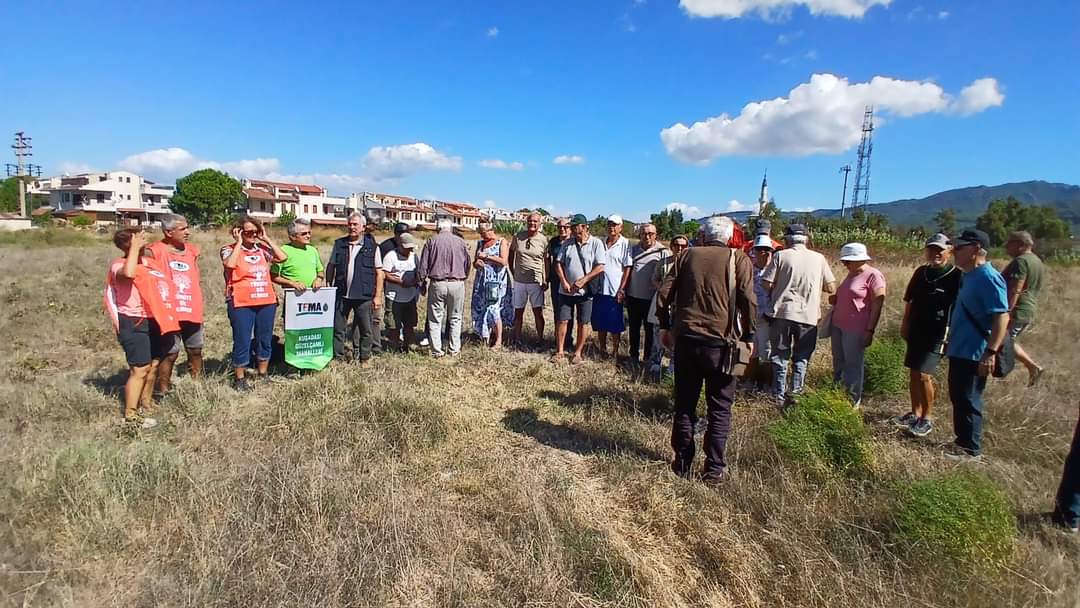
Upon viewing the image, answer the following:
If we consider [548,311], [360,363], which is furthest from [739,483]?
[548,311]

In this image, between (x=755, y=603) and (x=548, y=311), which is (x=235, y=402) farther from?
(x=548, y=311)

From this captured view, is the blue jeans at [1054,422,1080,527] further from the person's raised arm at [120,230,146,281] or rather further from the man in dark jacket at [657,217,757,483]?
the person's raised arm at [120,230,146,281]

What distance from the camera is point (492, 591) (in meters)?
2.49

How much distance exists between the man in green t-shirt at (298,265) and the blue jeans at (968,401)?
5.83m

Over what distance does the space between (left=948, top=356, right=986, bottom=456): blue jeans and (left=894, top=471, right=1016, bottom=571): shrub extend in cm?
132

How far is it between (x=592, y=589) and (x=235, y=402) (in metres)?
3.74

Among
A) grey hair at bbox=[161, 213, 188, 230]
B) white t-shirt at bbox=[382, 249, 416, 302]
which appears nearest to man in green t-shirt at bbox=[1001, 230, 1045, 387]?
white t-shirt at bbox=[382, 249, 416, 302]

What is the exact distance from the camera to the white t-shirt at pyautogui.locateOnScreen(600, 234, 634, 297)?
6.21 meters

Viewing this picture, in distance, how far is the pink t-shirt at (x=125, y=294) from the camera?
4.16 metres

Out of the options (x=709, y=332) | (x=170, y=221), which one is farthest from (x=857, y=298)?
(x=170, y=221)

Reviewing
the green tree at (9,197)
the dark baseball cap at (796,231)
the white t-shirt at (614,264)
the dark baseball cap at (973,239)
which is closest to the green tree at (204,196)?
the green tree at (9,197)

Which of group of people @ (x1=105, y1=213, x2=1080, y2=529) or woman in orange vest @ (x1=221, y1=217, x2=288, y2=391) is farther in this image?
woman in orange vest @ (x1=221, y1=217, x2=288, y2=391)

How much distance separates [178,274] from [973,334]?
6.59m

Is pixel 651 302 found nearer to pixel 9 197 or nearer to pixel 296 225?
pixel 296 225
